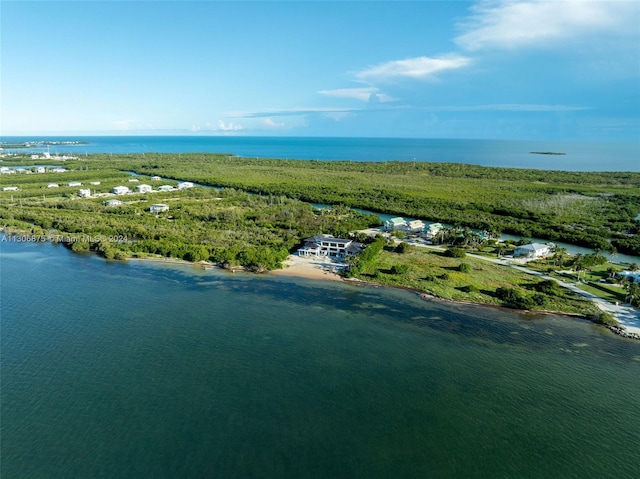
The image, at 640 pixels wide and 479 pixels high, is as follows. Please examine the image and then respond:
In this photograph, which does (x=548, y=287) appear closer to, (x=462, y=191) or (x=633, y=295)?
(x=633, y=295)

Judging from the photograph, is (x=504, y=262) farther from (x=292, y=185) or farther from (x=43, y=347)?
(x=292, y=185)

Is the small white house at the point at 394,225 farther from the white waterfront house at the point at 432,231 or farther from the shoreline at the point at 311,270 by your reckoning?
the shoreline at the point at 311,270

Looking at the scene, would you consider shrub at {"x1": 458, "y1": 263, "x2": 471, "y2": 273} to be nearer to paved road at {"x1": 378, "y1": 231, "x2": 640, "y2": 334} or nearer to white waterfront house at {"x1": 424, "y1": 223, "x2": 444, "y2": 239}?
paved road at {"x1": 378, "y1": 231, "x2": 640, "y2": 334}

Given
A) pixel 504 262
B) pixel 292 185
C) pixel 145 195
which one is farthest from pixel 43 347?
pixel 292 185

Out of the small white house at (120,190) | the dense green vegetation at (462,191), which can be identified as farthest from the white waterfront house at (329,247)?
the small white house at (120,190)

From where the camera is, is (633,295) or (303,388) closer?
(303,388)

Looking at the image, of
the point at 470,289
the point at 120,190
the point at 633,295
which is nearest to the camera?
the point at 633,295

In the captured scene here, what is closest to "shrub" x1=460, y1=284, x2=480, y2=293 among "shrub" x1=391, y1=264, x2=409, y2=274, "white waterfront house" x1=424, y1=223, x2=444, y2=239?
"shrub" x1=391, y1=264, x2=409, y2=274

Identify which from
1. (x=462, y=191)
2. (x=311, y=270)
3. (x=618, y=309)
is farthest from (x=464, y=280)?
(x=462, y=191)
